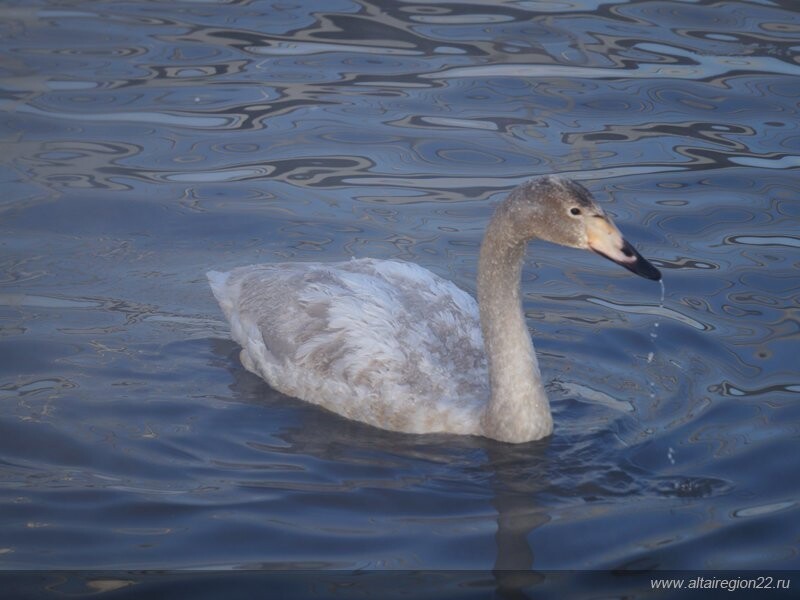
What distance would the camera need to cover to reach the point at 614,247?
25.2ft

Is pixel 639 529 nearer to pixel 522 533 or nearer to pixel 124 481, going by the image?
pixel 522 533

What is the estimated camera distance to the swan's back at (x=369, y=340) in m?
8.55

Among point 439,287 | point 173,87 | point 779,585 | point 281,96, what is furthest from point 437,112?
point 779,585

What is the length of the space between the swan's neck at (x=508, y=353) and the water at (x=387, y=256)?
170 millimetres

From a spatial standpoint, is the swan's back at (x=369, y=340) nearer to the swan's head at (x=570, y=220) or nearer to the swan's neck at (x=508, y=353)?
the swan's neck at (x=508, y=353)

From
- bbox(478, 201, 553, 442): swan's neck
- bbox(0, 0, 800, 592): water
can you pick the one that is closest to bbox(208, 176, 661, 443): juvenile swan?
bbox(478, 201, 553, 442): swan's neck

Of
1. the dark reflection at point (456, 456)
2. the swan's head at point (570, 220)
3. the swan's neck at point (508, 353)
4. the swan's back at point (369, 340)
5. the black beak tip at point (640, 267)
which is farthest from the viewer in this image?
the swan's back at point (369, 340)

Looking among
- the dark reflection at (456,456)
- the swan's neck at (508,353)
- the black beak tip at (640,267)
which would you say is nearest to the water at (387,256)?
the dark reflection at (456,456)

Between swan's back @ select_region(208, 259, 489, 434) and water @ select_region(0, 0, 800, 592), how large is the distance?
179 millimetres

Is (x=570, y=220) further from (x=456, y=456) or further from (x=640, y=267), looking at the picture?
(x=456, y=456)

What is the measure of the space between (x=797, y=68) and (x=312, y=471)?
9.60 meters

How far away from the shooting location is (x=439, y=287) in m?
9.40

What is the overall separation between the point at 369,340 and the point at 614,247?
1.91 meters

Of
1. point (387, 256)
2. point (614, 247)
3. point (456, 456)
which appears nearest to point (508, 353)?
point (456, 456)
